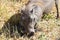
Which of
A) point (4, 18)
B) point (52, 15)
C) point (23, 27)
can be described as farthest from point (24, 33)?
point (52, 15)

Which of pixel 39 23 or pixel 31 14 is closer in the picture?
pixel 31 14

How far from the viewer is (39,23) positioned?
6.48 meters

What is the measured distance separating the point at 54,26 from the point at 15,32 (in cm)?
128

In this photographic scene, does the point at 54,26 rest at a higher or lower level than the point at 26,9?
lower

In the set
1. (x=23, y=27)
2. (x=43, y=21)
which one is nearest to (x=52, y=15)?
(x=43, y=21)

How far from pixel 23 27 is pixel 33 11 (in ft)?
1.67

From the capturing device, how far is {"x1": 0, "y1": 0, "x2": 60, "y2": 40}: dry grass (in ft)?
19.2

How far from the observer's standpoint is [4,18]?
6535mm

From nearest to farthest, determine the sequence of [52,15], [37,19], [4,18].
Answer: [37,19], [4,18], [52,15]

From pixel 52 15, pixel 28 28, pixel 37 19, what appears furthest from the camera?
pixel 52 15

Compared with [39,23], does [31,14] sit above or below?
above

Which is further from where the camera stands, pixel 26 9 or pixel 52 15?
pixel 52 15

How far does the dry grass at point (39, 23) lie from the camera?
5.85 meters

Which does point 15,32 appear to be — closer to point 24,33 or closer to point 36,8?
point 24,33
